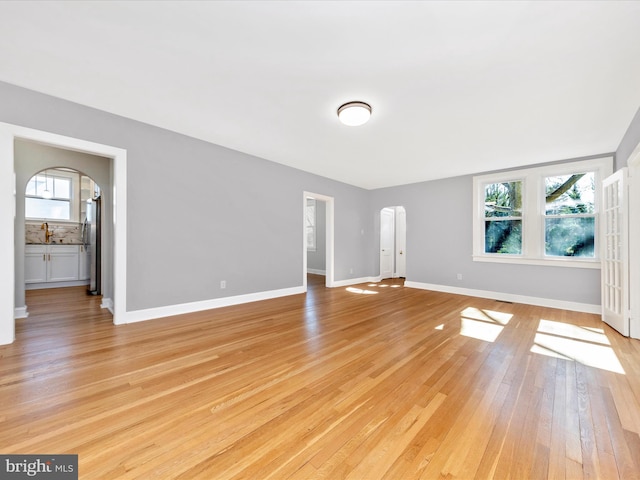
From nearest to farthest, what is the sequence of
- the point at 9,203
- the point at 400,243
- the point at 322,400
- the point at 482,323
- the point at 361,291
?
the point at 322,400
the point at 9,203
the point at 482,323
the point at 361,291
the point at 400,243

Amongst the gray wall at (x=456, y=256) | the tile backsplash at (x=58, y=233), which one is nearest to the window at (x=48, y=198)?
the tile backsplash at (x=58, y=233)

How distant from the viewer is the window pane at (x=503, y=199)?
5113 millimetres

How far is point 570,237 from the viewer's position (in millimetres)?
4582

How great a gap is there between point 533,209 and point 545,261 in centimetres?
95

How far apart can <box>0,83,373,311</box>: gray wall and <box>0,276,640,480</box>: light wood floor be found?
0.81 meters

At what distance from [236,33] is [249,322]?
3.09 meters

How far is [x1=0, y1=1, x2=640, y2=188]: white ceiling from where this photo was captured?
179cm

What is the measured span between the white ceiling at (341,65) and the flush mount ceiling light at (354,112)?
0.28ft

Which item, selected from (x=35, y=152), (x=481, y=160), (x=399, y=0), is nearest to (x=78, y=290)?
(x=35, y=152)

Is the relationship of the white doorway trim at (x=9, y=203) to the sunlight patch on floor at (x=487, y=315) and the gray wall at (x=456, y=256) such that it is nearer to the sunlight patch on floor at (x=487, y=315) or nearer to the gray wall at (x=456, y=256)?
the sunlight patch on floor at (x=487, y=315)

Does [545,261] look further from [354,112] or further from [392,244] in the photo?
[354,112]

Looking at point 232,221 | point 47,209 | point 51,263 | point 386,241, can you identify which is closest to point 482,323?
point 232,221

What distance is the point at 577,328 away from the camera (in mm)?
3477

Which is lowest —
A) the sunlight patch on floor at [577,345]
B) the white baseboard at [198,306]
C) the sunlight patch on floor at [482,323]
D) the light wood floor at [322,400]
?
the sunlight patch on floor at [577,345]
